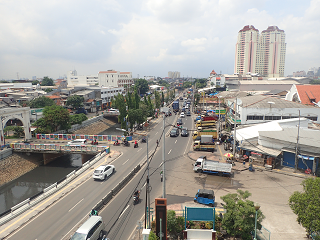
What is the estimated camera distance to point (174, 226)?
13.2 metres

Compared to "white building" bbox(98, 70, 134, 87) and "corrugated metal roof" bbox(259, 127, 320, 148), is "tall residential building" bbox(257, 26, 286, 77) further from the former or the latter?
"corrugated metal roof" bbox(259, 127, 320, 148)

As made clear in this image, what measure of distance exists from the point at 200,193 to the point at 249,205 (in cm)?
563

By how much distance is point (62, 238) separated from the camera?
46.1 ft

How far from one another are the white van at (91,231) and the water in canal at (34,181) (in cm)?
1823

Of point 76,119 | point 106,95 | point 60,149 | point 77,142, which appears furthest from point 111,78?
point 60,149

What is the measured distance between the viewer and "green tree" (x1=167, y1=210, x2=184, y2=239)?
1312 centimetres

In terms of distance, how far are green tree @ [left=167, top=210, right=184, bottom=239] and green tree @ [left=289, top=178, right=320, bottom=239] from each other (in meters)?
6.47

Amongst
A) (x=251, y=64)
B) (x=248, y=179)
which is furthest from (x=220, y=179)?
(x=251, y=64)

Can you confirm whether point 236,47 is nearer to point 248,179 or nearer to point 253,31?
point 253,31

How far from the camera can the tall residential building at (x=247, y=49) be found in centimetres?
17238

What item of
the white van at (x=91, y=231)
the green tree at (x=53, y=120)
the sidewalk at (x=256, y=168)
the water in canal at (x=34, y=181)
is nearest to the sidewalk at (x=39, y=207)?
the white van at (x=91, y=231)

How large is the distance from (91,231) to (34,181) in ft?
79.8

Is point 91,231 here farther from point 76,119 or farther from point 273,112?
point 76,119

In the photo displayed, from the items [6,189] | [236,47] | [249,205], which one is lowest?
[6,189]
